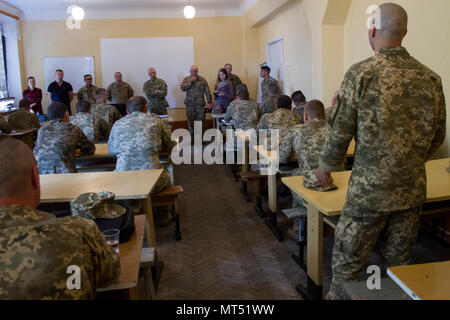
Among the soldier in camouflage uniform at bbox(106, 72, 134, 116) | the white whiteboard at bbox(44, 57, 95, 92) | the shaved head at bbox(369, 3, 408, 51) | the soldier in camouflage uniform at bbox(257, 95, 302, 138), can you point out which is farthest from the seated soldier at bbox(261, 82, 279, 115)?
the shaved head at bbox(369, 3, 408, 51)

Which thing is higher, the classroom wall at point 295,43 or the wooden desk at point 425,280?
the classroom wall at point 295,43

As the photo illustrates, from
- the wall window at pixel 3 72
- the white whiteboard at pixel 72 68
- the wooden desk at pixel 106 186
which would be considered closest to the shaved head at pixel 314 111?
the wooden desk at pixel 106 186

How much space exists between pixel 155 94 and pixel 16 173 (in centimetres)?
848

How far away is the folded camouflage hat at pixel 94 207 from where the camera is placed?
193cm

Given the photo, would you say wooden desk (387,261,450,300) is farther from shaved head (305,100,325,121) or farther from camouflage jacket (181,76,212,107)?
camouflage jacket (181,76,212,107)

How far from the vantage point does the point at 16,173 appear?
4.09 ft

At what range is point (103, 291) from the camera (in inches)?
65.0

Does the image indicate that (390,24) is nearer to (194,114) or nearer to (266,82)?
(266,82)

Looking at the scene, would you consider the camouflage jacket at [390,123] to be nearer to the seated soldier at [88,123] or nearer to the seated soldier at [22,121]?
the seated soldier at [22,121]

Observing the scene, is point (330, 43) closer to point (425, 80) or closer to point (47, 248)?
point (425, 80)

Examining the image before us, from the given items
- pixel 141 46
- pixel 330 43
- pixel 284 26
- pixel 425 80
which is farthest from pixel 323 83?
pixel 141 46

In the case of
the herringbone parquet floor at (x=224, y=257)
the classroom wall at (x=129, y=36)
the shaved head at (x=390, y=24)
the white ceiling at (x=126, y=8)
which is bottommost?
the herringbone parquet floor at (x=224, y=257)

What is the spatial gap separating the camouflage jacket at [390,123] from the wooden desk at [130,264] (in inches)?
40.9

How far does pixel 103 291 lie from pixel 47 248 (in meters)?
0.58
